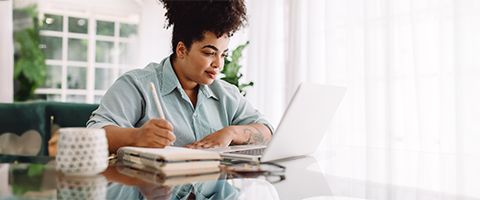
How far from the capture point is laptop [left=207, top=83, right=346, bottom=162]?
3.33ft

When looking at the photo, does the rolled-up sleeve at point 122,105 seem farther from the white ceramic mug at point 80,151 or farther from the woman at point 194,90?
the white ceramic mug at point 80,151

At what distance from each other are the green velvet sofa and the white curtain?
1384mm

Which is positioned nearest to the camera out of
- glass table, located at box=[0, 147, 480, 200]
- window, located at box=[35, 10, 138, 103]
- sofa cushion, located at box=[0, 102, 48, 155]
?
glass table, located at box=[0, 147, 480, 200]

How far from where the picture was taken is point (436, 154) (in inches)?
81.0

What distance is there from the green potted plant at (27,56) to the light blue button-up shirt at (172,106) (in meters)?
3.11

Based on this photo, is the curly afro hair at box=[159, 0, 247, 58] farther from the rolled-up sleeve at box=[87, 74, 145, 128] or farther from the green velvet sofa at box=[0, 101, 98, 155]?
the green velvet sofa at box=[0, 101, 98, 155]

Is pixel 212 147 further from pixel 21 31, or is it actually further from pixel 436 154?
pixel 21 31

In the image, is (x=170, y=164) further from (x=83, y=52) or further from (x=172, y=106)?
(x=83, y=52)

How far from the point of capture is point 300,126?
1092 millimetres

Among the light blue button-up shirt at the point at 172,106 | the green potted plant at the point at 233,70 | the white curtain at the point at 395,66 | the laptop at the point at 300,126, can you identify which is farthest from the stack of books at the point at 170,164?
the green potted plant at the point at 233,70

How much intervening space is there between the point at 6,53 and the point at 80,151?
11.0ft

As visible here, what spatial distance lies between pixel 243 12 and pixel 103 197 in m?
1.02

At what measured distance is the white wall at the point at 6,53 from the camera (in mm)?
3619

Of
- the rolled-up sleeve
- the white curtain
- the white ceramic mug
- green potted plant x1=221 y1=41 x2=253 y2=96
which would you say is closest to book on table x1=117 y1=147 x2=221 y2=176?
the white ceramic mug
